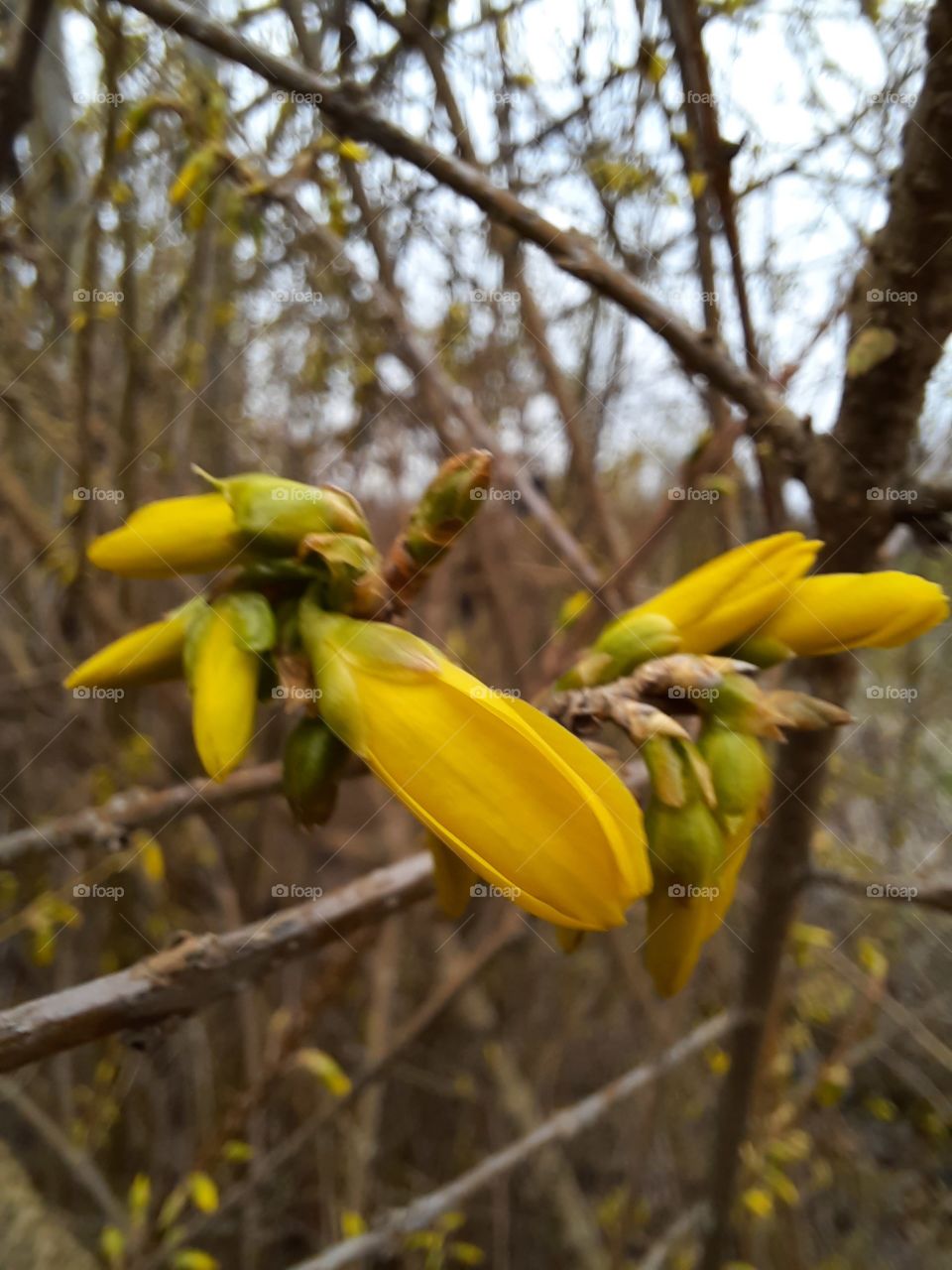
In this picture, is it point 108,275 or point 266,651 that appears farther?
point 108,275

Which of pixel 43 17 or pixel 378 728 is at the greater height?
pixel 43 17

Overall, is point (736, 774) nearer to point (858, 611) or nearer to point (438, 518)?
point (858, 611)

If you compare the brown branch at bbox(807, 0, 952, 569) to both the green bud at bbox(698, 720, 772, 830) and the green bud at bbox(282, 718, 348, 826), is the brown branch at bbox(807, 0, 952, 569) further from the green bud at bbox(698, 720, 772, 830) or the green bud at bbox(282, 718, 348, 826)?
the green bud at bbox(282, 718, 348, 826)

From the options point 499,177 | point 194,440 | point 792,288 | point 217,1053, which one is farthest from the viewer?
point 217,1053

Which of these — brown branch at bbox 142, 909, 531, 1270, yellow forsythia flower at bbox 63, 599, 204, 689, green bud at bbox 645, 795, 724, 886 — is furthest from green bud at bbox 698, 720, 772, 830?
brown branch at bbox 142, 909, 531, 1270

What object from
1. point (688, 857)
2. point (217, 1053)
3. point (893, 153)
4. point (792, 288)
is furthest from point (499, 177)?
point (217, 1053)

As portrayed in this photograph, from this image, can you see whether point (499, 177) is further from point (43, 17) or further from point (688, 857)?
point (688, 857)

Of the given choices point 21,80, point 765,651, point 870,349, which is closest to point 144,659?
point 765,651
